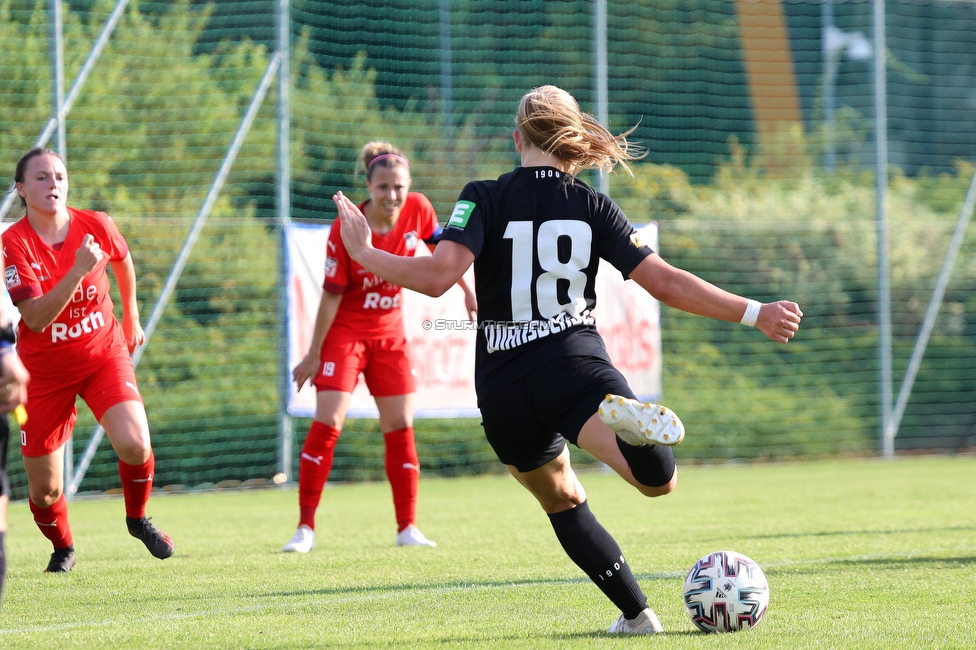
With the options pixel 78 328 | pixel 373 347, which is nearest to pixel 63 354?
pixel 78 328

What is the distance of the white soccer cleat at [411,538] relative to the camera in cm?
653

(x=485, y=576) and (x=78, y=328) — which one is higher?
(x=78, y=328)

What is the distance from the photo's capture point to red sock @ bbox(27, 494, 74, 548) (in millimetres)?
5496

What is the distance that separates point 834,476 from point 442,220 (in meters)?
5.01

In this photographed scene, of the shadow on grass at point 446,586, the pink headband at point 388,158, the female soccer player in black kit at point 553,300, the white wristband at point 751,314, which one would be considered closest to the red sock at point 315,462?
the pink headband at point 388,158

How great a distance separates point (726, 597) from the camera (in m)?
3.82

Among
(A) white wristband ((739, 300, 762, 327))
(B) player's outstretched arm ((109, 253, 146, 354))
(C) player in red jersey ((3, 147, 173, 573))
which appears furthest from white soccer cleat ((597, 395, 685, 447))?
(B) player's outstretched arm ((109, 253, 146, 354))

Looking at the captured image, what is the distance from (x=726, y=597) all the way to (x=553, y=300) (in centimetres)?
111

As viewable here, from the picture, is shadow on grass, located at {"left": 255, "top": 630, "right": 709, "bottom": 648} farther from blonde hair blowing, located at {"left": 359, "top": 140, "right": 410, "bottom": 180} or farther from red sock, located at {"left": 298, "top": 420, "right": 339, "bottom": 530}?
blonde hair blowing, located at {"left": 359, "top": 140, "right": 410, "bottom": 180}

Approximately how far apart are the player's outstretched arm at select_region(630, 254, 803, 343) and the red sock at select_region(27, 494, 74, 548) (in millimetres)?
3166

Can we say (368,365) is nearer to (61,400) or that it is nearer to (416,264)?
(61,400)

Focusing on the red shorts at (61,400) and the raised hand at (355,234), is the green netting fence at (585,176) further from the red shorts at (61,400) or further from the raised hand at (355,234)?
the raised hand at (355,234)

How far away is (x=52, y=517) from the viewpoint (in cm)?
552

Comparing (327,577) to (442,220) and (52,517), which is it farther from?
(442,220)
